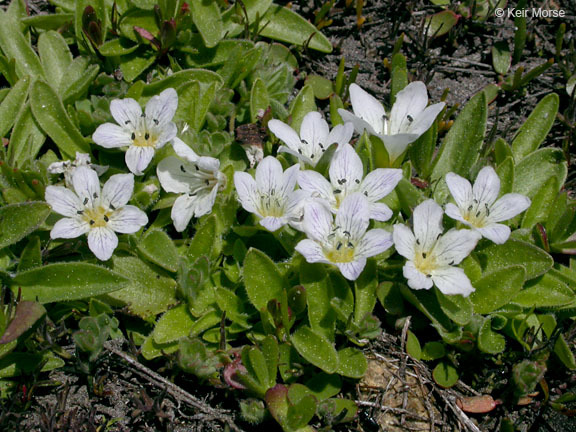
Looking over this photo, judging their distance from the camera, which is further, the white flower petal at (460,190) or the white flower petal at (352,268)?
the white flower petal at (460,190)

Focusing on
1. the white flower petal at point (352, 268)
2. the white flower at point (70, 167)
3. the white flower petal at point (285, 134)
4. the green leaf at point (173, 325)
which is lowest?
the green leaf at point (173, 325)

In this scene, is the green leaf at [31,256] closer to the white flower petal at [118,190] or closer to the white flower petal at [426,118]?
the white flower petal at [118,190]

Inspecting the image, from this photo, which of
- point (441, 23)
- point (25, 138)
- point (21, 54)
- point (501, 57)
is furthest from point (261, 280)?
point (501, 57)

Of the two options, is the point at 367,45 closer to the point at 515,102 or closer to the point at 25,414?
the point at 515,102

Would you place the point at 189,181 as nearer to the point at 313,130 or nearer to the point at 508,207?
the point at 313,130

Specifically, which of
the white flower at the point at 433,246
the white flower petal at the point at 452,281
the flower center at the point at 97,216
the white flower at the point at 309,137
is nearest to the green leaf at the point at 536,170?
the white flower at the point at 433,246

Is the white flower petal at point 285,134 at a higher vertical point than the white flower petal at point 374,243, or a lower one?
higher
